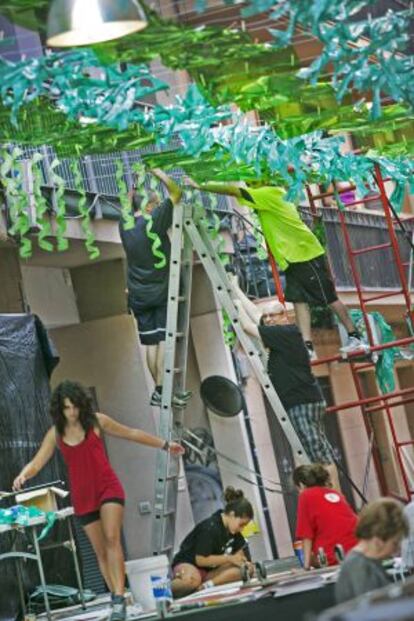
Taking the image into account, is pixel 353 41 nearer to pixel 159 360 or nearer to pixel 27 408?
pixel 159 360

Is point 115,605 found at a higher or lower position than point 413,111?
lower

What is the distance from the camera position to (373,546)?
1102 cm

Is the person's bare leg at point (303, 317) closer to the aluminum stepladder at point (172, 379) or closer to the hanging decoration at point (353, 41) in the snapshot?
the aluminum stepladder at point (172, 379)

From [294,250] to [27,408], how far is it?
2864 millimetres

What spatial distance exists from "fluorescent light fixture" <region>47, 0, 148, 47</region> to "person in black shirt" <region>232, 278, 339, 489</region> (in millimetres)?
5257

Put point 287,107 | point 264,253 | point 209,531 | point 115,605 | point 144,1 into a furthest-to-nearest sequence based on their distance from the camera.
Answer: point 264,253 → point 209,531 → point 287,107 → point 115,605 → point 144,1

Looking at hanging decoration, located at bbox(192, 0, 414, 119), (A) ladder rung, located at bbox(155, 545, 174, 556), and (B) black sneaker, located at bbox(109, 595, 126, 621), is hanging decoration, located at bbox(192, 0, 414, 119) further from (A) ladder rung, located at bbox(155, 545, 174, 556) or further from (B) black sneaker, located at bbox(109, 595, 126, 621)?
(A) ladder rung, located at bbox(155, 545, 174, 556)

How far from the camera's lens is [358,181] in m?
18.3

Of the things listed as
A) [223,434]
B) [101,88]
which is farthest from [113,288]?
[101,88]

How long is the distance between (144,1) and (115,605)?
4075mm

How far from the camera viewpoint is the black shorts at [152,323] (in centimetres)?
1889

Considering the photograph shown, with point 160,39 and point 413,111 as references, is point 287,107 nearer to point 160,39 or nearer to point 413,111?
point 413,111

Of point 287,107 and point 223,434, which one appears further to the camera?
point 223,434

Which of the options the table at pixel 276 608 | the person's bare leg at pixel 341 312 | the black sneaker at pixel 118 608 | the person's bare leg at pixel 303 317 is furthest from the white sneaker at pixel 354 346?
the table at pixel 276 608
